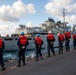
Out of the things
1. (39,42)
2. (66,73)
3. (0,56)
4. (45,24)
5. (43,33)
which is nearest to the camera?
(66,73)

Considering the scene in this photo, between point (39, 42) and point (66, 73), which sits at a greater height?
point (39, 42)

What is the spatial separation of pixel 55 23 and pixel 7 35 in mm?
26943

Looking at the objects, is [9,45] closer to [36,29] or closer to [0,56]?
[36,29]

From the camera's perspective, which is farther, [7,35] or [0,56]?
[7,35]

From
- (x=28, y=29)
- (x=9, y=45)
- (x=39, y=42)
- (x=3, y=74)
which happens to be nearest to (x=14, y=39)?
(x=9, y=45)

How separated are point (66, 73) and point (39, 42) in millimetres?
6354

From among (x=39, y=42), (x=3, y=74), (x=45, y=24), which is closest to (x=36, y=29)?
(x=45, y=24)

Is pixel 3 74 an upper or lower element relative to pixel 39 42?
lower

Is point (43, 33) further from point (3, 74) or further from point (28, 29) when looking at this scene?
point (3, 74)

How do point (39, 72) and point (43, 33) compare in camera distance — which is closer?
point (39, 72)

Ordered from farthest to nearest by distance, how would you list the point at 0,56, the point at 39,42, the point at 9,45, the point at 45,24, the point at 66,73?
the point at 45,24
the point at 9,45
the point at 39,42
the point at 0,56
the point at 66,73

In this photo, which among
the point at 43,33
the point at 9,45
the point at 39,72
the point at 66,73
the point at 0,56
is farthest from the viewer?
the point at 43,33

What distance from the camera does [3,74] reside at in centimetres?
1262

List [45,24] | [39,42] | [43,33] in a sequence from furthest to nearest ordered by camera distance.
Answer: [45,24]
[43,33]
[39,42]
